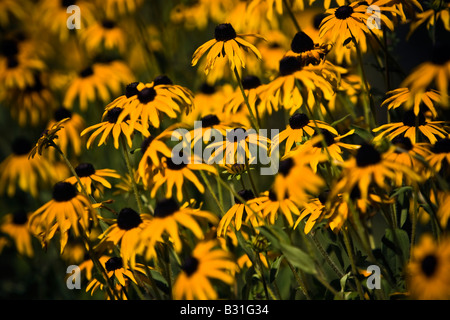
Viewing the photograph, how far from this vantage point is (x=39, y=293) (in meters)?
2.43

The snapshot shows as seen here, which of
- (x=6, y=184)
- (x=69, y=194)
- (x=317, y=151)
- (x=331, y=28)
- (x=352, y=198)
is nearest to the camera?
(x=352, y=198)

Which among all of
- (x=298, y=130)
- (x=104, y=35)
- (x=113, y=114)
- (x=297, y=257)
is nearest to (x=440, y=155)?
(x=298, y=130)

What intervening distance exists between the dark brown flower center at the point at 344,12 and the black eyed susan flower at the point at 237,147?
0.48m

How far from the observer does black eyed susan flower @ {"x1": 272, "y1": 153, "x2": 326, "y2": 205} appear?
47.4 inches

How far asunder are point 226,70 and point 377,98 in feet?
3.93

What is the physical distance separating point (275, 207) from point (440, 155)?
501 millimetres

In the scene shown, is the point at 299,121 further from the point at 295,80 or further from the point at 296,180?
the point at 296,180

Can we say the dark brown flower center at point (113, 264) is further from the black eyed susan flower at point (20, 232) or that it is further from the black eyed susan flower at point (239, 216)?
the black eyed susan flower at point (20, 232)

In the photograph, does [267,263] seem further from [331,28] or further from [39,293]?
[39,293]

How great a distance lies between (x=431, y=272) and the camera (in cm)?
106

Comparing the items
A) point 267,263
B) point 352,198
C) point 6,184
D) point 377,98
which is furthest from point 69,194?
point 6,184

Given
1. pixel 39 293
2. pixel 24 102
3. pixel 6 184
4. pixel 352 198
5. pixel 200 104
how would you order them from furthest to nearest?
pixel 24 102 < pixel 6 184 < pixel 200 104 < pixel 39 293 < pixel 352 198

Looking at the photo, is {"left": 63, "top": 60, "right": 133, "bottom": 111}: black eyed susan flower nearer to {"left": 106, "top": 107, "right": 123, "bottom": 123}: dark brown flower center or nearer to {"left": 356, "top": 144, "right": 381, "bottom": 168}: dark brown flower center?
{"left": 106, "top": 107, "right": 123, "bottom": 123}: dark brown flower center

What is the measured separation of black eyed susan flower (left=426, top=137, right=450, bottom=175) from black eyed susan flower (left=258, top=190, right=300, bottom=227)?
1.35ft
